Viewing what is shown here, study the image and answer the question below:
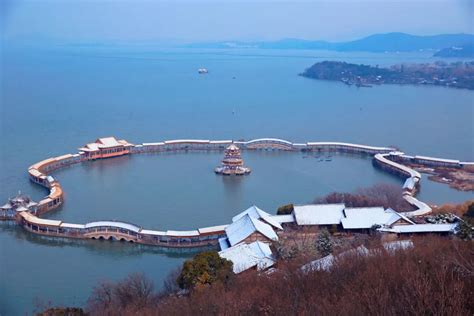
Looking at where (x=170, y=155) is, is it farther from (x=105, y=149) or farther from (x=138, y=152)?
(x=105, y=149)

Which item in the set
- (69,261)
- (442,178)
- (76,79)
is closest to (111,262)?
(69,261)

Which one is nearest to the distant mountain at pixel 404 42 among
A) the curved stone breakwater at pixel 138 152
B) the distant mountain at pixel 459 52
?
the distant mountain at pixel 459 52

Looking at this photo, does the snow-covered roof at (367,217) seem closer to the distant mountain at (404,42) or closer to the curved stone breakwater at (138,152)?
the curved stone breakwater at (138,152)

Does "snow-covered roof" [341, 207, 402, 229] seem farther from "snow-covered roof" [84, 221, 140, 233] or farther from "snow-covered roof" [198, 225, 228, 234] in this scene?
"snow-covered roof" [84, 221, 140, 233]

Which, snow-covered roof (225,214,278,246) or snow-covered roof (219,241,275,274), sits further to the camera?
snow-covered roof (225,214,278,246)

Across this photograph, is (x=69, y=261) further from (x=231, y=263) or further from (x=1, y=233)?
(x=231, y=263)

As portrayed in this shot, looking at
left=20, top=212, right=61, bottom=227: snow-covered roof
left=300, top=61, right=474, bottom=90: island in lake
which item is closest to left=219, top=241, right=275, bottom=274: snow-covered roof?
left=20, top=212, right=61, bottom=227: snow-covered roof

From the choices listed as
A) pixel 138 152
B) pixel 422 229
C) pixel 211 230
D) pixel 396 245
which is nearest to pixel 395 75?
pixel 138 152
